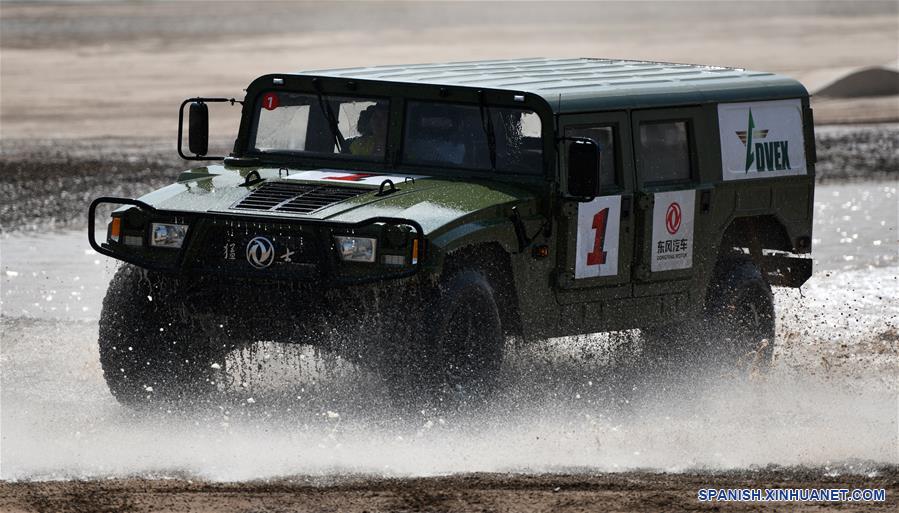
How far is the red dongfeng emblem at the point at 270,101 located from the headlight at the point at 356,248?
6.31 feet

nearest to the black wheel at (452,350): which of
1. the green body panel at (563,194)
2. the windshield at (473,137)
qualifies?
the green body panel at (563,194)

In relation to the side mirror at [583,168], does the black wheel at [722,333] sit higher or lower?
lower

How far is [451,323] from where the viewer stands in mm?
8938

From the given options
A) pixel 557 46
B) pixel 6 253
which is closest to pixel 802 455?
pixel 6 253

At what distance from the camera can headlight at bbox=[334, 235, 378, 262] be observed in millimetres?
8711

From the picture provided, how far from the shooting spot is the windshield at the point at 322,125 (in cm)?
1009

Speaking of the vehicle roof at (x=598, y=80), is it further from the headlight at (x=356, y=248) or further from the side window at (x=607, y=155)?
the headlight at (x=356, y=248)

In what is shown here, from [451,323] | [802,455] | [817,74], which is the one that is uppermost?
[817,74]

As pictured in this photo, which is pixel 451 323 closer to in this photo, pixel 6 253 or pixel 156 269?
pixel 156 269

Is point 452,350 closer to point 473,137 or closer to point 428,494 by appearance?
point 428,494

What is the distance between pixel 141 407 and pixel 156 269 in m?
0.80

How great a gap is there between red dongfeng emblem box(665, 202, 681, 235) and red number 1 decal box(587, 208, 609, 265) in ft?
1.72

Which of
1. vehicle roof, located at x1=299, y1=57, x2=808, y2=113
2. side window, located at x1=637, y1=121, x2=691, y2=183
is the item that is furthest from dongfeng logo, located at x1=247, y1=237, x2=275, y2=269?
side window, located at x1=637, y1=121, x2=691, y2=183

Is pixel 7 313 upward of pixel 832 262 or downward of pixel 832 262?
downward
